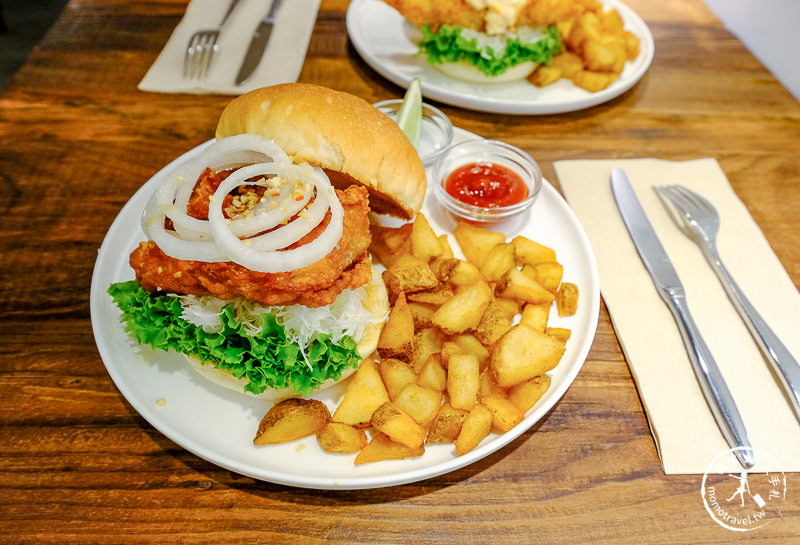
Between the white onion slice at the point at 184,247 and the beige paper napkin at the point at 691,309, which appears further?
the beige paper napkin at the point at 691,309

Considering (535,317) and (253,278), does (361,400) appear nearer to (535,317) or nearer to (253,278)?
(253,278)

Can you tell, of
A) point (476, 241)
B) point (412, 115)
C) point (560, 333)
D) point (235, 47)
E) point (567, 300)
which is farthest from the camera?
point (235, 47)

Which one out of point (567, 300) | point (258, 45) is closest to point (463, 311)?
point (567, 300)

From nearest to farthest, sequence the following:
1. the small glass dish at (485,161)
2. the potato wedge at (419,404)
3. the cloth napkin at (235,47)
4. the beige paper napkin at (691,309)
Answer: the potato wedge at (419,404) < the beige paper napkin at (691,309) < the small glass dish at (485,161) < the cloth napkin at (235,47)

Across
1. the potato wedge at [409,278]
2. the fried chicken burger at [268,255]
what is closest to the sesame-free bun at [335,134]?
the fried chicken burger at [268,255]

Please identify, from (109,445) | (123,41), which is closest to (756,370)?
(109,445)

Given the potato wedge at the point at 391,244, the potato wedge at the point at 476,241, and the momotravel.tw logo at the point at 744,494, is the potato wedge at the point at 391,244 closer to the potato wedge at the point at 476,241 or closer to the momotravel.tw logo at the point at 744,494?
the potato wedge at the point at 476,241
